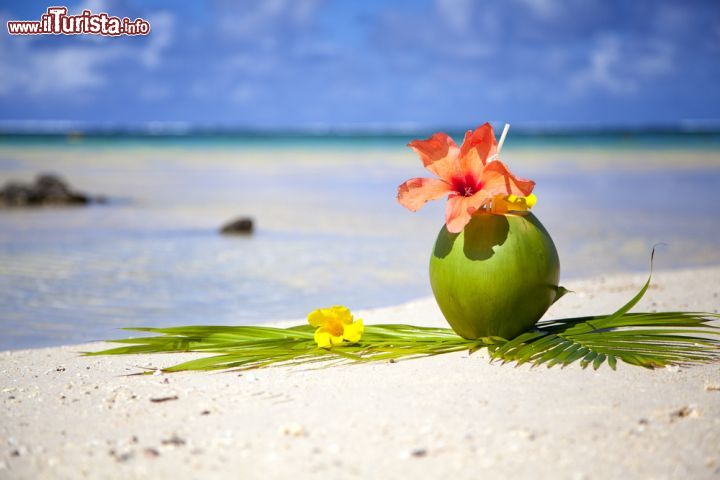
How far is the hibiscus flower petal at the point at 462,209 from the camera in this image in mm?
3425

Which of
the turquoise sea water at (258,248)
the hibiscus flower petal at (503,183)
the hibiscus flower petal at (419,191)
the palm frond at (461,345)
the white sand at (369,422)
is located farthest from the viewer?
the turquoise sea water at (258,248)

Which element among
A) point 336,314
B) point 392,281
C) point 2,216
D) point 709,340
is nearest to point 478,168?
point 336,314

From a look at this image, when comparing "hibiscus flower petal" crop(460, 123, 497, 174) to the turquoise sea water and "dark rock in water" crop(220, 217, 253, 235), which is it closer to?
the turquoise sea water

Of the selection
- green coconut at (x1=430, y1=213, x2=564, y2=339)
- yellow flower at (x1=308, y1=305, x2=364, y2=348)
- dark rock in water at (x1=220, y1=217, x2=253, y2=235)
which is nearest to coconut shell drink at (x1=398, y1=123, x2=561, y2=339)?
green coconut at (x1=430, y1=213, x2=564, y2=339)

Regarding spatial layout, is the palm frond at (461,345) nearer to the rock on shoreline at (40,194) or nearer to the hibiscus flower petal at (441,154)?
the hibiscus flower petal at (441,154)

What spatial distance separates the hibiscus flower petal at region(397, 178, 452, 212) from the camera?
358 cm

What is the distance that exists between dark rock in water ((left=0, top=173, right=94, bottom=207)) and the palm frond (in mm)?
9379

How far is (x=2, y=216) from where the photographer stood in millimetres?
11133

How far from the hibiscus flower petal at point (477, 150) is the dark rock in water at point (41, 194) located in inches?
409

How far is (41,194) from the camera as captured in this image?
1260cm

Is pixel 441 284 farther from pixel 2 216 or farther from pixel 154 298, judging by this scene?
pixel 2 216

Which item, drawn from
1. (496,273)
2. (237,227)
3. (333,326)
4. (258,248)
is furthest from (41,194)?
(496,273)

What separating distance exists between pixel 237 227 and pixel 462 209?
20.5 ft

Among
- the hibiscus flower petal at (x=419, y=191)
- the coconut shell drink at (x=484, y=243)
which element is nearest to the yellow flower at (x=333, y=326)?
the coconut shell drink at (x=484, y=243)
